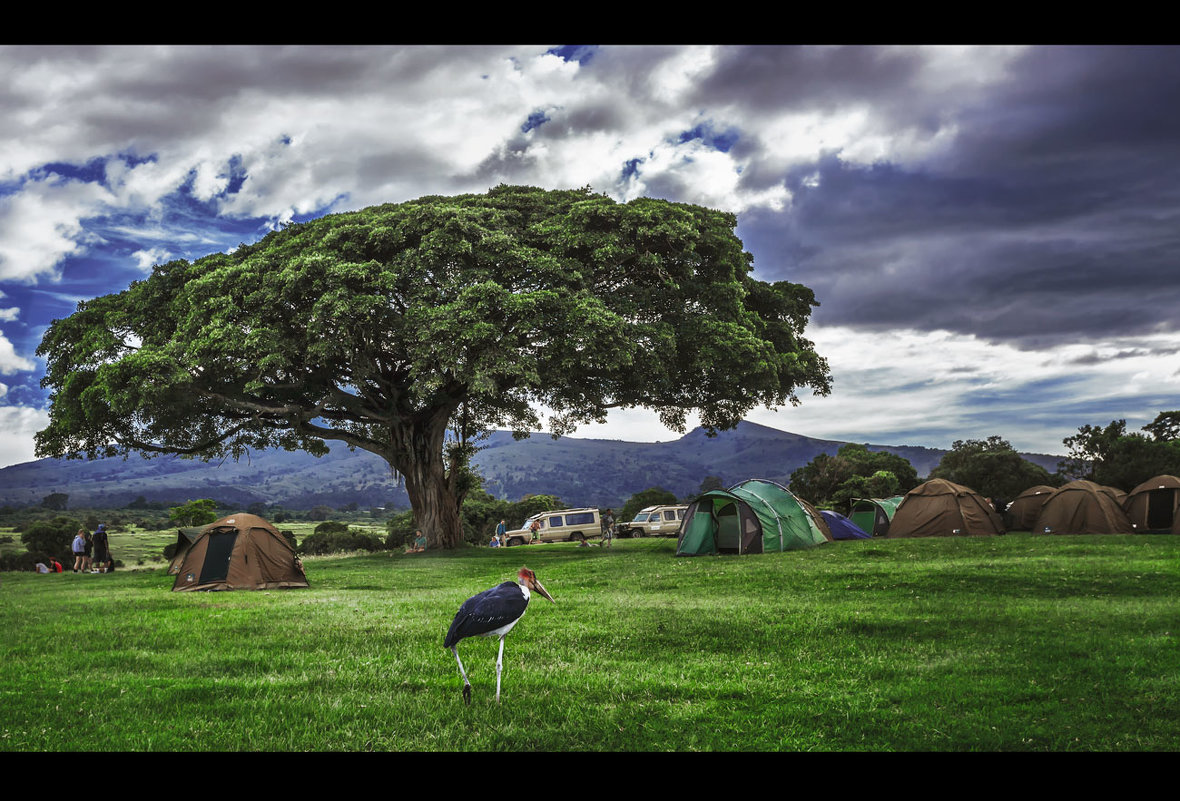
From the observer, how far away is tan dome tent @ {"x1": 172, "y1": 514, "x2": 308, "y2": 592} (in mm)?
17734

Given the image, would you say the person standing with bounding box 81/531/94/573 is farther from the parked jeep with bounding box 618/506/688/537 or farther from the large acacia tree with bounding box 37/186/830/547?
the parked jeep with bounding box 618/506/688/537

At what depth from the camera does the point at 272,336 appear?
24.8m

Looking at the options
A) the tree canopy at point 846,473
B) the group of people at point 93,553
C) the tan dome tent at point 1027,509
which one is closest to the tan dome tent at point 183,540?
the group of people at point 93,553

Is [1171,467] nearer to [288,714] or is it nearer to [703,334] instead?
[703,334]

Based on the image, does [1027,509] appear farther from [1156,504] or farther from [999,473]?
[999,473]

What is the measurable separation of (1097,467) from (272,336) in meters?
45.1

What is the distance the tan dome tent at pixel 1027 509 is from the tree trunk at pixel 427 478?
77.8 feet

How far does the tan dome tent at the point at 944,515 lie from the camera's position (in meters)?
27.1

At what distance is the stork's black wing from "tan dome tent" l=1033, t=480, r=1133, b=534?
1041 inches

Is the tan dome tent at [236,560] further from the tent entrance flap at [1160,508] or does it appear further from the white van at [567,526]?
the tent entrance flap at [1160,508]

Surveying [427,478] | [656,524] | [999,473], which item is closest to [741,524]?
[427,478]

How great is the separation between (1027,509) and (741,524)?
1521 cm
